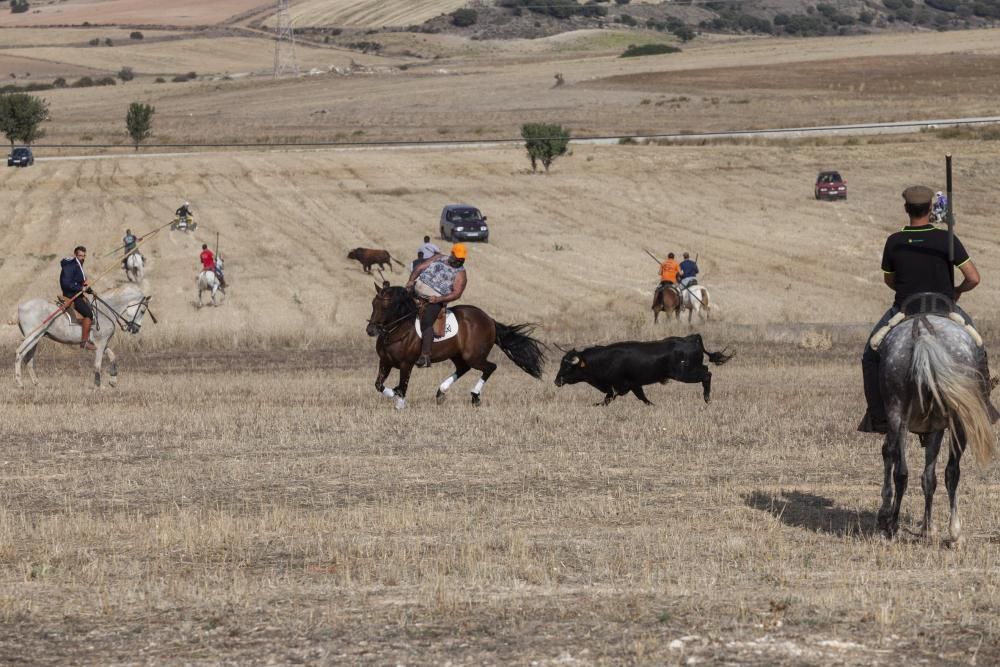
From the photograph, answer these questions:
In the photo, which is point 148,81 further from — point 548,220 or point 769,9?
point 769,9

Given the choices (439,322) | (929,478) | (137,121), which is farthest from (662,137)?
(929,478)

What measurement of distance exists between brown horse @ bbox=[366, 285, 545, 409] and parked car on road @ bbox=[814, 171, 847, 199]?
1526 inches

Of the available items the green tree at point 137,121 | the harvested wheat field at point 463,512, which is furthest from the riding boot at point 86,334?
the green tree at point 137,121

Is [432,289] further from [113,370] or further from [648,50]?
[648,50]

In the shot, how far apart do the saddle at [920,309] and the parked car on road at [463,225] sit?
38.0 meters

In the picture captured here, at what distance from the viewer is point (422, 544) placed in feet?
35.2

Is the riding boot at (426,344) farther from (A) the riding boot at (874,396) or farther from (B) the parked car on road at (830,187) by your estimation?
(B) the parked car on road at (830,187)

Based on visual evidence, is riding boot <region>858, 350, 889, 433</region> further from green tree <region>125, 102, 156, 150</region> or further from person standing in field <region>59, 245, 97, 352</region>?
green tree <region>125, 102, 156, 150</region>

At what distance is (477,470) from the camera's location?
1434 cm

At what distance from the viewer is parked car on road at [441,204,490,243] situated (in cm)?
4897

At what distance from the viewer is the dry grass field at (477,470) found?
27.1 feet

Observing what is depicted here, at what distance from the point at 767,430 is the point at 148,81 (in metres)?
112

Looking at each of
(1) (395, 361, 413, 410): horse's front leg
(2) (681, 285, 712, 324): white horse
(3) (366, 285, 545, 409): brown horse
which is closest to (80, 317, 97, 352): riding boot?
(3) (366, 285, 545, 409): brown horse

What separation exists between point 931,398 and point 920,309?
2.42 feet
